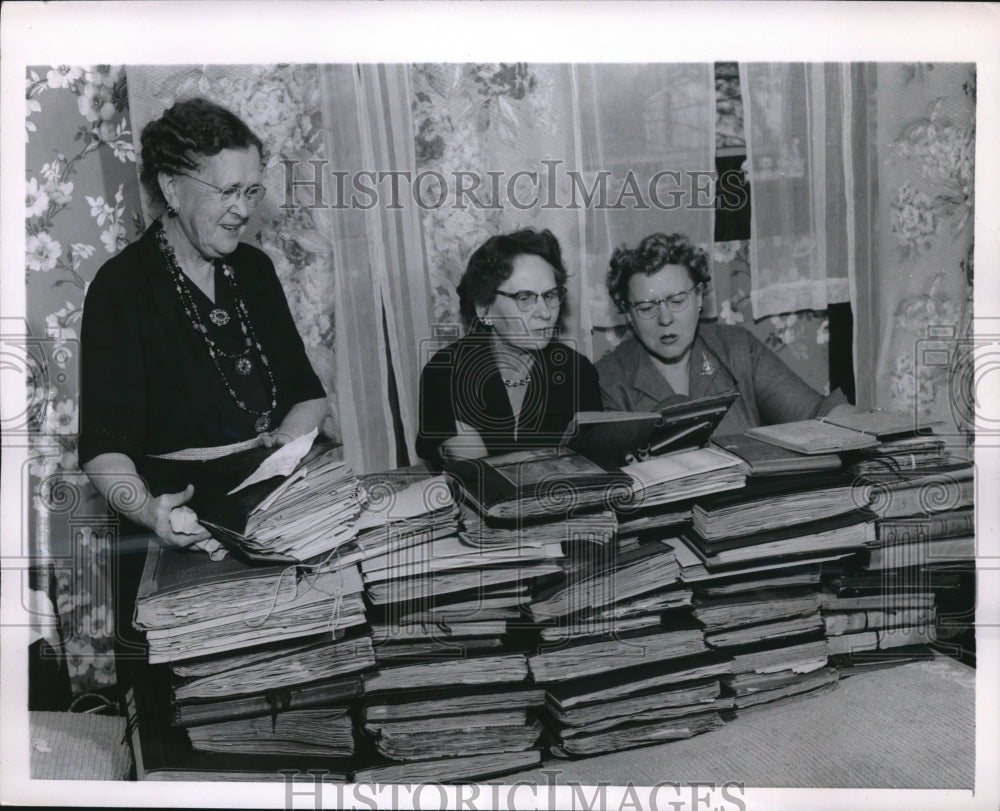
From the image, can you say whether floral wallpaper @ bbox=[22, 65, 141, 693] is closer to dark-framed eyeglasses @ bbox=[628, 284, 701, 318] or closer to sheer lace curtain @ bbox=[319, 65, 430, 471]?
sheer lace curtain @ bbox=[319, 65, 430, 471]

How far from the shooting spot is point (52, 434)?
2141 millimetres

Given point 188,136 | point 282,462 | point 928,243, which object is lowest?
point 282,462

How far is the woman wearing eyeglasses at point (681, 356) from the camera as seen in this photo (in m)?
2.15

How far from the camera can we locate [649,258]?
214 cm

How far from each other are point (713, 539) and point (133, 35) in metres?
1.73

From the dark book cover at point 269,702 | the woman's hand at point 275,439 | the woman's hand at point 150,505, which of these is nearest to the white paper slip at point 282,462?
the woman's hand at point 275,439

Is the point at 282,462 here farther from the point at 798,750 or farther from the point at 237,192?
the point at 798,750

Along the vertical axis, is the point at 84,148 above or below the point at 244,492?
above

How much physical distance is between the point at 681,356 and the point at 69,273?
4.64 ft

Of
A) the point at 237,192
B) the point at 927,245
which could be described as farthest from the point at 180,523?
the point at 927,245

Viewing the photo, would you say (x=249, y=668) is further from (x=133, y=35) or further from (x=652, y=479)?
(x=133, y=35)

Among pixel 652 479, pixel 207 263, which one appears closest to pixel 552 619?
pixel 652 479

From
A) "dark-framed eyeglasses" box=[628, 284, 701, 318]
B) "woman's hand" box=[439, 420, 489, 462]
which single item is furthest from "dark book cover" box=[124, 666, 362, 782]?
"dark-framed eyeglasses" box=[628, 284, 701, 318]

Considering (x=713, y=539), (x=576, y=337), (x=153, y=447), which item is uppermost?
(x=576, y=337)
